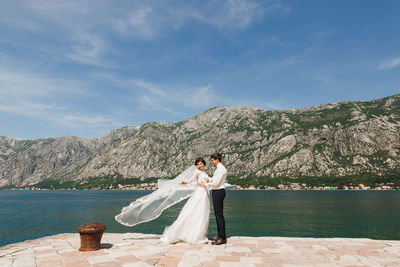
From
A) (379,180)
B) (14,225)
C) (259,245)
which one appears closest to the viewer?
(259,245)

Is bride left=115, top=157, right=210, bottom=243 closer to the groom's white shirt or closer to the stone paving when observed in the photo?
the stone paving

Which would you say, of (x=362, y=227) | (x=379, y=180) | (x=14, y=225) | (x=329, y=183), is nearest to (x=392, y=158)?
(x=379, y=180)

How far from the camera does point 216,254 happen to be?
33.7 ft

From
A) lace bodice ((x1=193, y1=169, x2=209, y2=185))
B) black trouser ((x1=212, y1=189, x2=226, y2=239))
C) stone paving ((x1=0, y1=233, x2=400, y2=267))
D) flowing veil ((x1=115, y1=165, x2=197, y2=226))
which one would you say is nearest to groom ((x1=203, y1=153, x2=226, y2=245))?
black trouser ((x1=212, y1=189, x2=226, y2=239))

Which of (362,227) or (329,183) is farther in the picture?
(329,183)

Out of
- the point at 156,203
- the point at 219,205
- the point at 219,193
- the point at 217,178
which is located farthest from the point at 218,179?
the point at 156,203

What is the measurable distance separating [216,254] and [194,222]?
2.37m

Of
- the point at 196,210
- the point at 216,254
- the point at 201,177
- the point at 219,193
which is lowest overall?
the point at 216,254

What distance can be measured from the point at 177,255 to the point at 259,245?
406 cm

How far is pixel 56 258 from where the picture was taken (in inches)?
391

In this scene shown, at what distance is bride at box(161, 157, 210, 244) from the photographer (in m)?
12.2

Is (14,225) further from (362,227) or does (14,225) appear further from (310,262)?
(362,227)

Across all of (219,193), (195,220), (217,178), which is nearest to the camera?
(217,178)

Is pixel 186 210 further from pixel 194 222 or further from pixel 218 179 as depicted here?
pixel 218 179
